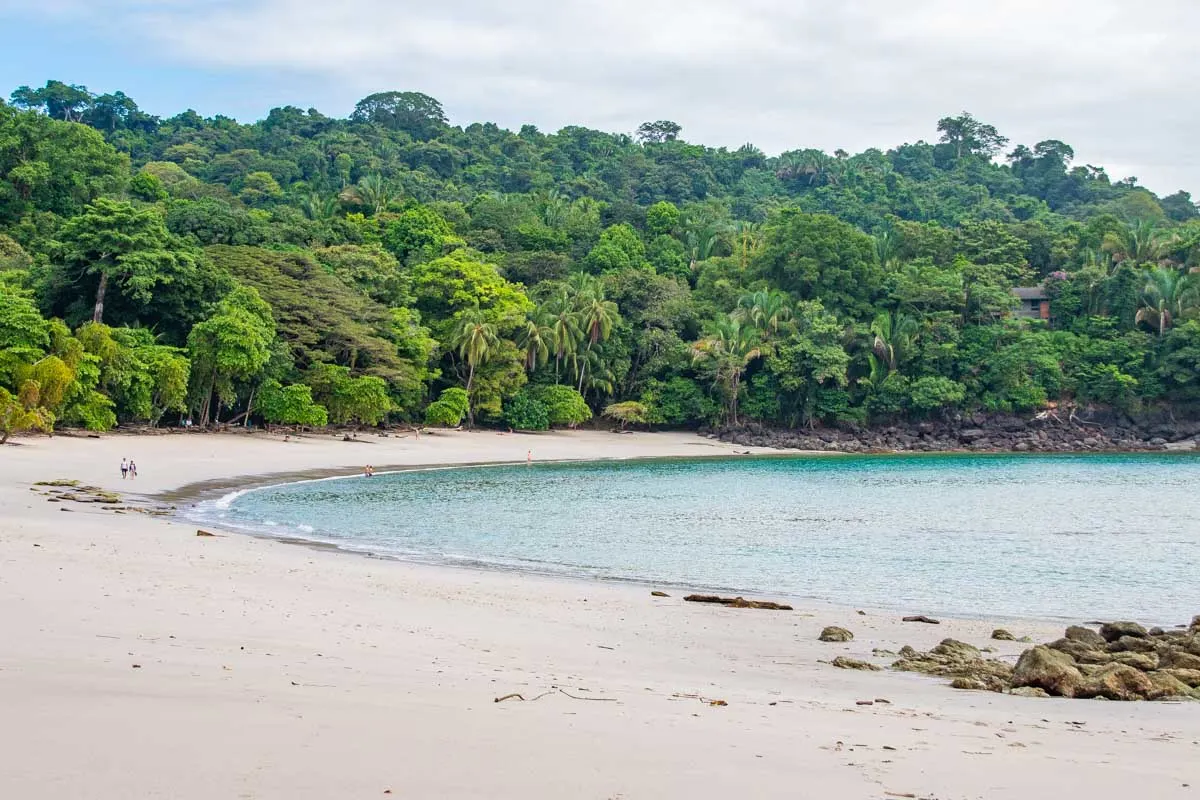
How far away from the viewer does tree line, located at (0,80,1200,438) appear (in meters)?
46.6

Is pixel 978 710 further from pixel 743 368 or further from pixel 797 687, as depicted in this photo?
pixel 743 368

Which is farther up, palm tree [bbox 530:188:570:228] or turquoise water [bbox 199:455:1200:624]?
palm tree [bbox 530:188:570:228]

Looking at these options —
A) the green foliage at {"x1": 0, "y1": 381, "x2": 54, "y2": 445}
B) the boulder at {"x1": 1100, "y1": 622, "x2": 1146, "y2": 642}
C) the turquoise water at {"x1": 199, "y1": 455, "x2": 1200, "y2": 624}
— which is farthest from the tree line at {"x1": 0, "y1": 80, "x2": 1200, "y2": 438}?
the boulder at {"x1": 1100, "y1": 622, "x2": 1146, "y2": 642}

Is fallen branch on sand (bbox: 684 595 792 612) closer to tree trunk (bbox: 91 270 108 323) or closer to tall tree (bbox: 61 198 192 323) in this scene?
tall tree (bbox: 61 198 192 323)

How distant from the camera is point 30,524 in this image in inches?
742

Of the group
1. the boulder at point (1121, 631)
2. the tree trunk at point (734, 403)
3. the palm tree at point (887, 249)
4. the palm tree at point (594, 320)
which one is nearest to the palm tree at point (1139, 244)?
the palm tree at point (887, 249)

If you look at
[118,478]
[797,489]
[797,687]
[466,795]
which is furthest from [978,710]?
[797,489]

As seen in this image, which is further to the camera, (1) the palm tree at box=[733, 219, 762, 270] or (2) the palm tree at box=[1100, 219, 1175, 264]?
(1) the palm tree at box=[733, 219, 762, 270]

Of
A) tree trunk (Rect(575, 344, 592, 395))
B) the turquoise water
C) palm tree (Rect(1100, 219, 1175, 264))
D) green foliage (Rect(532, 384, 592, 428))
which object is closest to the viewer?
the turquoise water

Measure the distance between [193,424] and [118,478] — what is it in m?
18.5

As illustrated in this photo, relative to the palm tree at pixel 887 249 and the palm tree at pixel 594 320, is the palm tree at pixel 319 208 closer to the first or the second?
the palm tree at pixel 594 320

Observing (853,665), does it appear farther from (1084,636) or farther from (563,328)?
(563,328)

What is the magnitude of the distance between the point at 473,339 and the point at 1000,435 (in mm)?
36399

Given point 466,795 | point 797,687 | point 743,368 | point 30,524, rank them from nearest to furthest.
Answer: point 466,795 < point 797,687 < point 30,524 < point 743,368
